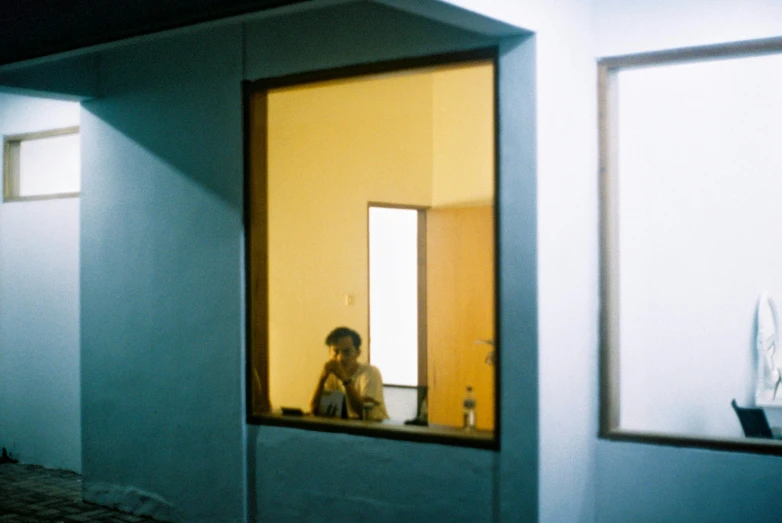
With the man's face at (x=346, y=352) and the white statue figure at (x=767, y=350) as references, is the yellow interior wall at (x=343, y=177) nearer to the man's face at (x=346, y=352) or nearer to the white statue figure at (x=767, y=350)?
the man's face at (x=346, y=352)

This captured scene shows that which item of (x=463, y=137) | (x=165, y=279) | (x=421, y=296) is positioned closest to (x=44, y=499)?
(x=165, y=279)

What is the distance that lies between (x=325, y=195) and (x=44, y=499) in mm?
3429

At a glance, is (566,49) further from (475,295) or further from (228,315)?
(475,295)

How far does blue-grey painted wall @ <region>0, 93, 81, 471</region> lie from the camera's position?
26.5ft

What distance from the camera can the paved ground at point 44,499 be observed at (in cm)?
661

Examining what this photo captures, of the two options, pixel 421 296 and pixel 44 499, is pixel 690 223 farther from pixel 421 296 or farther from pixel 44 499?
pixel 44 499

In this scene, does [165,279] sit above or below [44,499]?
above

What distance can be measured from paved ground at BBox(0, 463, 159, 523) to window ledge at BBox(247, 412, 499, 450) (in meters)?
1.52

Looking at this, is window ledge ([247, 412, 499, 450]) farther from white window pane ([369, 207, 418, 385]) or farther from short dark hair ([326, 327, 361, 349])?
white window pane ([369, 207, 418, 385])

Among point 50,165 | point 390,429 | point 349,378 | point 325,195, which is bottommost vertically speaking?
point 390,429

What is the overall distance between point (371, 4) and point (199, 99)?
1558mm

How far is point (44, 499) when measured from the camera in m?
7.12

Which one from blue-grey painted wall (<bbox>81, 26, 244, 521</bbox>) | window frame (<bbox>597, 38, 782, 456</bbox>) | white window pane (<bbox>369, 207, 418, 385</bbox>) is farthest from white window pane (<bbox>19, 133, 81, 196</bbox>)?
window frame (<bbox>597, 38, 782, 456</bbox>)

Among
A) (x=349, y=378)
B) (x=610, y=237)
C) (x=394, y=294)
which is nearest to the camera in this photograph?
(x=610, y=237)
